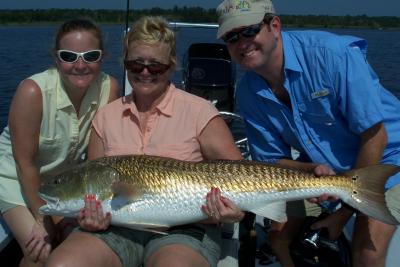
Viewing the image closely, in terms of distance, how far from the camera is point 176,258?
9.41ft

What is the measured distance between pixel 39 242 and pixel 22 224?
0.73ft

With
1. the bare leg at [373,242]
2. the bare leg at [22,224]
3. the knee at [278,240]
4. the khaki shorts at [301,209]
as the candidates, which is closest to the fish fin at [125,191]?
the bare leg at [22,224]

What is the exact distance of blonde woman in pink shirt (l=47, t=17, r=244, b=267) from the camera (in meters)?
3.04

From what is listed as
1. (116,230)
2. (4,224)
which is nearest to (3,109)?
→ (4,224)

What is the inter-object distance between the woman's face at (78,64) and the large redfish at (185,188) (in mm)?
Result: 691

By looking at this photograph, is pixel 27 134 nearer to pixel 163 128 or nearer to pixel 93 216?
pixel 93 216

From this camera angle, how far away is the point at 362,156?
335 cm

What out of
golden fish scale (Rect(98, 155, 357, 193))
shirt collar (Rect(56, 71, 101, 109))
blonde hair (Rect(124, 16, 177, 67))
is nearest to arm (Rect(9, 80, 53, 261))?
shirt collar (Rect(56, 71, 101, 109))

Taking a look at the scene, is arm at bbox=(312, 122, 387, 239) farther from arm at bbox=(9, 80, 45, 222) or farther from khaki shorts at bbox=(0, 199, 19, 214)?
khaki shorts at bbox=(0, 199, 19, 214)

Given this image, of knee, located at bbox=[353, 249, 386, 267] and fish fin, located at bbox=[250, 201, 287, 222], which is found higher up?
fish fin, located at bbox=[250, 201, 287, 222]

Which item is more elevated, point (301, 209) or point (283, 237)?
point (301, 209)

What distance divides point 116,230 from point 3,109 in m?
10.2

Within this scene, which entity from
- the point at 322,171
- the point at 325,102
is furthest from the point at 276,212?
the point at 325,102

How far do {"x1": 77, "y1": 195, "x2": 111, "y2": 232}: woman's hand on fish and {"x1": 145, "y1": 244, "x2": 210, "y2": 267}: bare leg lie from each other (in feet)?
1.18
